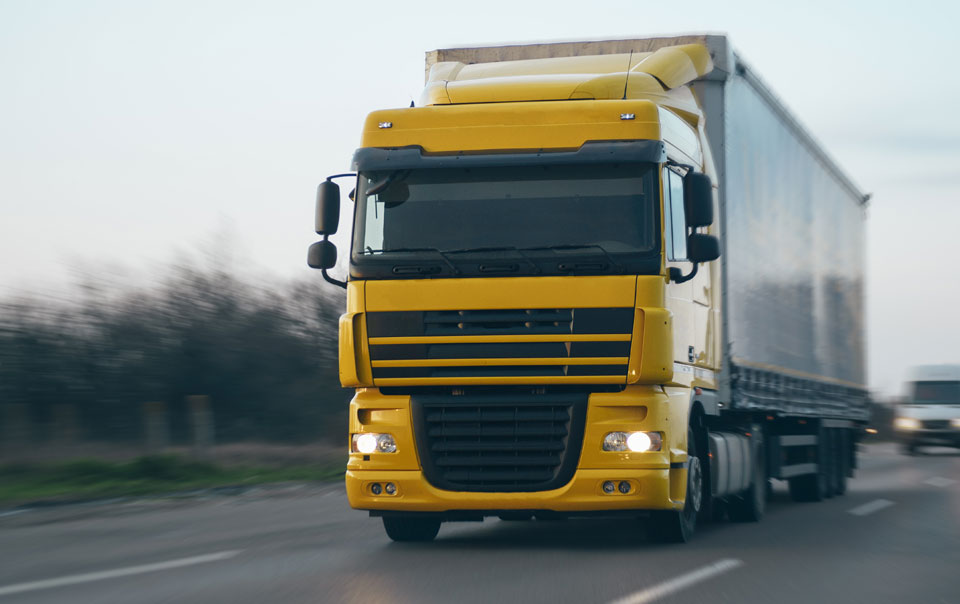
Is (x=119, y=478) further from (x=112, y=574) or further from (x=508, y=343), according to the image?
(x=508, y=343)

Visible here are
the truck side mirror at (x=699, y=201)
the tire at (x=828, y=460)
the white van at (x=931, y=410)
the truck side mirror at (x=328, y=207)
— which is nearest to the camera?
the truck side mirror at (x=699, y=201)

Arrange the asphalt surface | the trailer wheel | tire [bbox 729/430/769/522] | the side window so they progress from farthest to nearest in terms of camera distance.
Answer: the trailer wheel → tire [bbox 729/430/769/522] → the side window → the asphalt surface

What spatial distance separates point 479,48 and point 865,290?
36.7 ft

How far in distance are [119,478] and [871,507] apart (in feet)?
34.0

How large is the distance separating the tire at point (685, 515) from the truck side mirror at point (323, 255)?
3.07 metres

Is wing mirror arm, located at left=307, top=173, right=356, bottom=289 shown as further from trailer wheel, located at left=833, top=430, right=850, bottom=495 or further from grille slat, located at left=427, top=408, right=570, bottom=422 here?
trailer wheel, located at left=833, top=430, right=850, bottom=495

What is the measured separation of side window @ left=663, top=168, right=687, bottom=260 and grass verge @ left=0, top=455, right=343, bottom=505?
931 centimetres

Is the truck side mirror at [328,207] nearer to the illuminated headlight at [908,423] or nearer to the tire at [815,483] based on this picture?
the tire at [815,483]

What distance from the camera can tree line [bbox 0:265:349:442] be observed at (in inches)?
827

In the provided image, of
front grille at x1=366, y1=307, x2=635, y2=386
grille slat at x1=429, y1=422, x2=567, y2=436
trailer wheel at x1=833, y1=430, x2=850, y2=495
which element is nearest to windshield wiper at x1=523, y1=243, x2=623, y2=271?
front grille at x1=366, y1=307, x2=635, y2=386

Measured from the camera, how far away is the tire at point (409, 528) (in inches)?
413

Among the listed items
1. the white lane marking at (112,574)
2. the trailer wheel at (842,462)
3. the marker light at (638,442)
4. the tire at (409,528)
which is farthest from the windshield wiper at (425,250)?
the trailer wheel at (842,462)

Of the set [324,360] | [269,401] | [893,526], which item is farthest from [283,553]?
[324,360]

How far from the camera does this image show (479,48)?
1285cm
